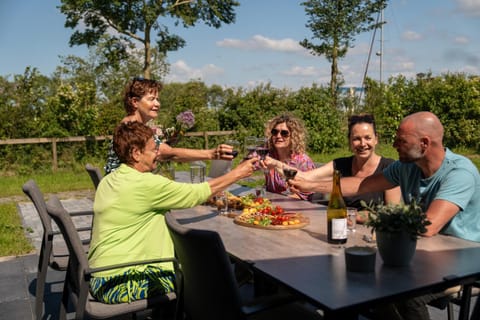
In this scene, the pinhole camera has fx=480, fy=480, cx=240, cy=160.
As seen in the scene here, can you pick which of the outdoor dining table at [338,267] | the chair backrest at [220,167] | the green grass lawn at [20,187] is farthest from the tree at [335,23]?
the outdoor dining table at [338,267]

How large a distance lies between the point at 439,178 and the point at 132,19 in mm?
16306

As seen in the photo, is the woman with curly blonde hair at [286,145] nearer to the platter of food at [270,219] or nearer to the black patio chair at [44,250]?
the platter of food at [270,219]

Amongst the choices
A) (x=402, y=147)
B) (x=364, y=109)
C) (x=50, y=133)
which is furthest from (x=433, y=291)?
(x=364, y=109)

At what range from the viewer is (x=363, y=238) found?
254 cm

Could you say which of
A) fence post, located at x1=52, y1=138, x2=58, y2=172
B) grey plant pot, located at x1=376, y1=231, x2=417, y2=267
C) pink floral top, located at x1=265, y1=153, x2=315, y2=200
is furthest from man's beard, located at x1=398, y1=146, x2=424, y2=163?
fence post, located at x1=52, y1=138, x2=58, y2=172

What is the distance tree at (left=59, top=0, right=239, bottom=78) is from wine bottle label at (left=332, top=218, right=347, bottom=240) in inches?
597

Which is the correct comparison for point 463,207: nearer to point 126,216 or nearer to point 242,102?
point 126,216

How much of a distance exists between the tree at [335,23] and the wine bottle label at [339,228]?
1791 cm

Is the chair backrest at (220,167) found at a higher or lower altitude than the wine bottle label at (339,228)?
higher

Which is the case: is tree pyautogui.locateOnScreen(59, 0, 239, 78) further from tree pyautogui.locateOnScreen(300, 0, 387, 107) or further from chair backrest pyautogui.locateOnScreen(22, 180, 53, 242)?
chair backrest pyautogui.locateOnScreen(22, 180, 53, 242)

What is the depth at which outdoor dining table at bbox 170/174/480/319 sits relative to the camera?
68.5 inches

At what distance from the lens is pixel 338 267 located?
2.07 meters

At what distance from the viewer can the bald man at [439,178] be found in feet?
8.04

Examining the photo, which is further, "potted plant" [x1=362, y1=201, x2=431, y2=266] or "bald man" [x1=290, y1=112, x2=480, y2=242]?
"bald man" [x1=290, y1=112, x2=480, y2=242]
